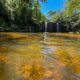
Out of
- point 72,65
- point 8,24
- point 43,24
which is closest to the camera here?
point 72,65

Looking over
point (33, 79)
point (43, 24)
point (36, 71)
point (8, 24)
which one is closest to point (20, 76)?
point (33, 79)

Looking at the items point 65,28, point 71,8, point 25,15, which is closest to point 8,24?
point 25,15

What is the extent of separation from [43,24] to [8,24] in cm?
783

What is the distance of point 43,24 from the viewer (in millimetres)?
31156

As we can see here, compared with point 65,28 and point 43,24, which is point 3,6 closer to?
point 43,24

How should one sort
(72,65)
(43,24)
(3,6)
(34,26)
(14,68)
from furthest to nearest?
(43,24)
(34,26)
(3,6)
(72,65)
(14,68)

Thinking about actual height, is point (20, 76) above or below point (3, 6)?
below

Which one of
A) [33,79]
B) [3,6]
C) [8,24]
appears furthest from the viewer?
[8,24]

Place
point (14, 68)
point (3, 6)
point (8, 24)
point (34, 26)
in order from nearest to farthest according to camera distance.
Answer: point (14, 68) → point (3, 6) → point (8, 24) → point (34, 26)

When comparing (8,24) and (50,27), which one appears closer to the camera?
(8,24)

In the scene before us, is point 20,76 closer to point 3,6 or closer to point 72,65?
point 72,65

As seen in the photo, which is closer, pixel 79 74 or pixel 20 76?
pixel 20 76

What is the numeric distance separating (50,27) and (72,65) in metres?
28.2

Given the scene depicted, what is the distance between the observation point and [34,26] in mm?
28641
